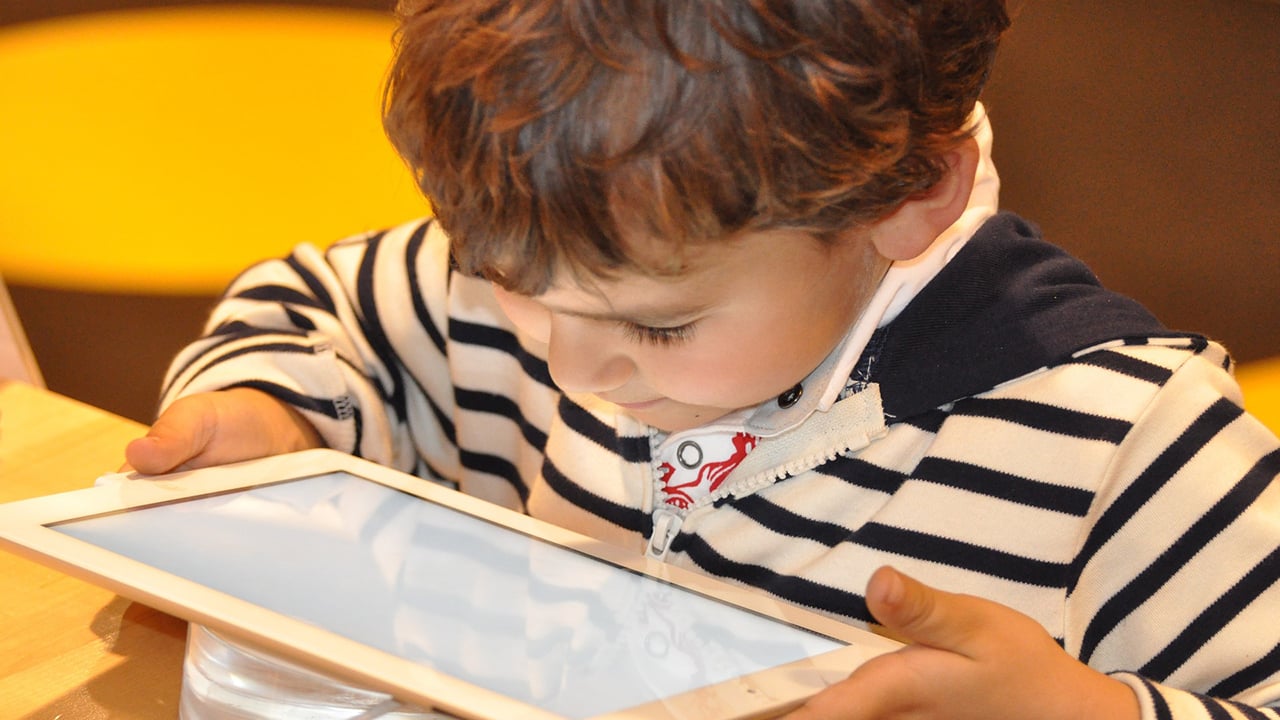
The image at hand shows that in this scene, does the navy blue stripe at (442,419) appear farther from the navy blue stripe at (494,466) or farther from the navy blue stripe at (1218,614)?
the navy blue stripe at (1218,614)

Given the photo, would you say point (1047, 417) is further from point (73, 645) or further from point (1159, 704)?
point (73, 645)

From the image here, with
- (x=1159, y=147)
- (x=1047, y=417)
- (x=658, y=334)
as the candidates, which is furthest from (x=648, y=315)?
(x=1159, y=147)

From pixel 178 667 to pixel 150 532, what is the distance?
3.1 inches

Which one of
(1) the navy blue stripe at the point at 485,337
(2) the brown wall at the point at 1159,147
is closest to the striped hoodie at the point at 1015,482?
(1) the navy blue stripe at the point at 485,337

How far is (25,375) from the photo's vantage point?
1.03m

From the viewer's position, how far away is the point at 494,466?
87 centimetres

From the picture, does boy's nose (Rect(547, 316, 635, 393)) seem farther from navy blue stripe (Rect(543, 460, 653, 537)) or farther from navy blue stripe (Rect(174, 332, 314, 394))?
navy blue stripe (Rect(174, 332, 314, 394))

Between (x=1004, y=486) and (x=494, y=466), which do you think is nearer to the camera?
(x=1004, y=486)

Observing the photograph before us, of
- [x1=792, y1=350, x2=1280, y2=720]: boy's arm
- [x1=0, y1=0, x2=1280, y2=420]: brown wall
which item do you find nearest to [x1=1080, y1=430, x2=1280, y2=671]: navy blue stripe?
[x1=792, y1=350, x2=1280, y2=720]: boy's arm

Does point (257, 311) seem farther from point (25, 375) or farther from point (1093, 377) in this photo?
point (1093, 377)

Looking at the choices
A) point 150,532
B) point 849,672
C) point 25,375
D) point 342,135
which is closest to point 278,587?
point 150,532

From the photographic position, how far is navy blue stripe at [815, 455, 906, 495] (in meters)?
0.64

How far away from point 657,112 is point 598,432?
30cm

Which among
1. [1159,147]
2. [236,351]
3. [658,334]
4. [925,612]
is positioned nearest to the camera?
[925,612]
